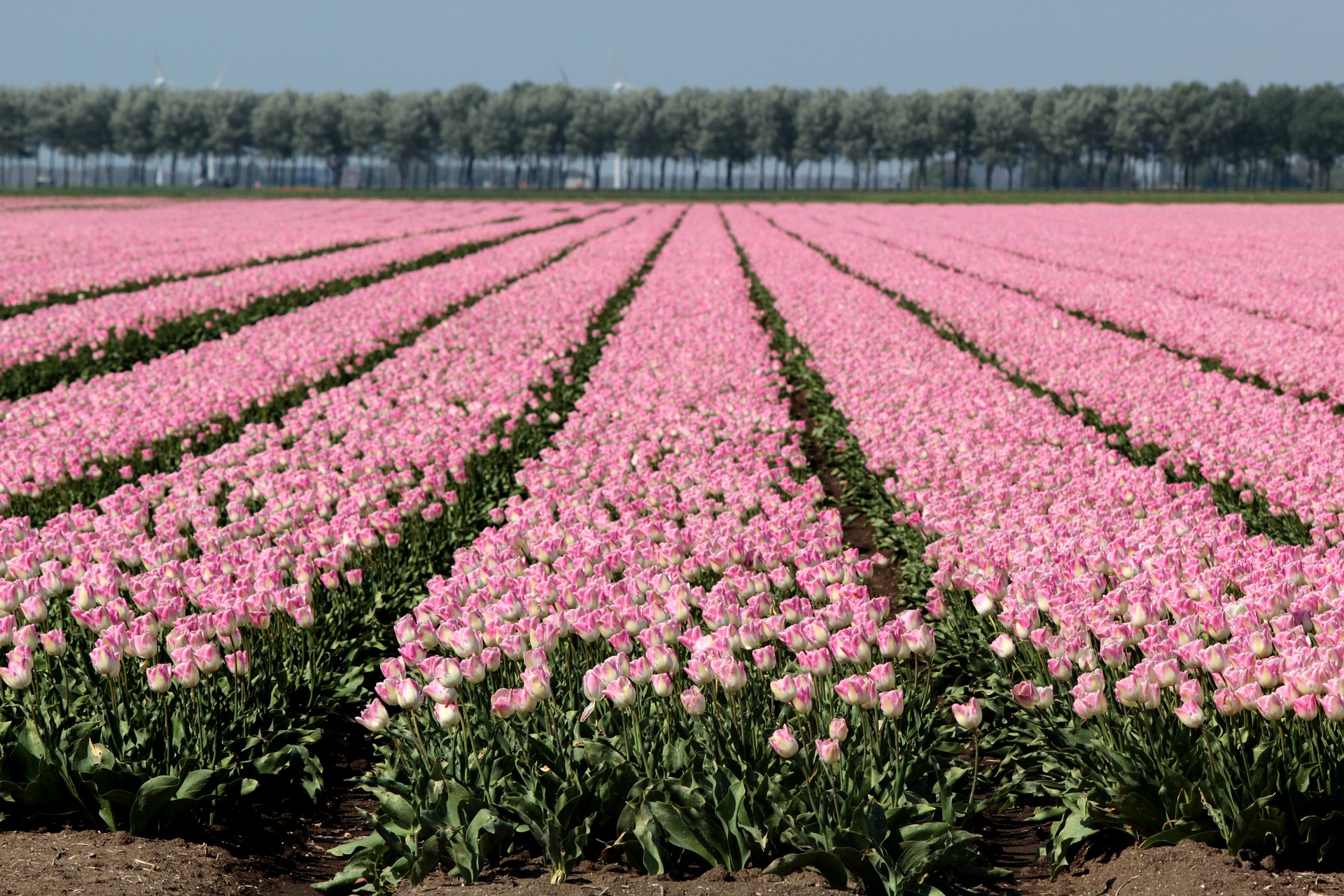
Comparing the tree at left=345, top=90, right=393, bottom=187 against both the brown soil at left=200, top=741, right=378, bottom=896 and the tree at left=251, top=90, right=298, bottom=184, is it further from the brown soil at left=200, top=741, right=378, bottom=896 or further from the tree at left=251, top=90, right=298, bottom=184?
the brown soil at left=200, top=741, right=378, bottom=896

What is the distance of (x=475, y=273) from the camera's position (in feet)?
81.5

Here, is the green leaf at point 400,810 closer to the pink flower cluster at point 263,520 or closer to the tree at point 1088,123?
the pink flower cluster at point 263,520

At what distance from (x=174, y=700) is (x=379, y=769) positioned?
2.96 ft

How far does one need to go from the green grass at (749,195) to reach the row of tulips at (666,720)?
7957 centimetres

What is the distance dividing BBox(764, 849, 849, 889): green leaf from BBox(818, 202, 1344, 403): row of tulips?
8.99 meters

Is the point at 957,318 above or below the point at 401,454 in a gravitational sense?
above

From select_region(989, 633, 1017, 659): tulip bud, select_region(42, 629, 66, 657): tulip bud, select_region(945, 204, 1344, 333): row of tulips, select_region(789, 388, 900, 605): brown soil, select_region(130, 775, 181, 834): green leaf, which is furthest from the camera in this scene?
select_region(945, 204, 1344, 333): row of tulips

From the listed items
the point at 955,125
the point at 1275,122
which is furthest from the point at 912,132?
the point at 1275,122

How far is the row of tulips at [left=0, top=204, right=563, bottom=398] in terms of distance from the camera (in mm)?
14891

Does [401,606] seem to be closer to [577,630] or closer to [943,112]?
[577,630]

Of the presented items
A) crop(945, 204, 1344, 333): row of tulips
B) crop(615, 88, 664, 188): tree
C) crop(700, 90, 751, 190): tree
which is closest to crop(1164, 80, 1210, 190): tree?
crop(700, 90, 751, 190): tree

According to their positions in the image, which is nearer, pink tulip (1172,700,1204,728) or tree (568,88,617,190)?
pink tulip (1172,700,1204,728)

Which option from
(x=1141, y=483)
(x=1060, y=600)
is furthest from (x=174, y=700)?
(x=1141, y=483)

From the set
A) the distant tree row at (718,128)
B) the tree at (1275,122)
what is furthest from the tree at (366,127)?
the tree at (1275,122)
